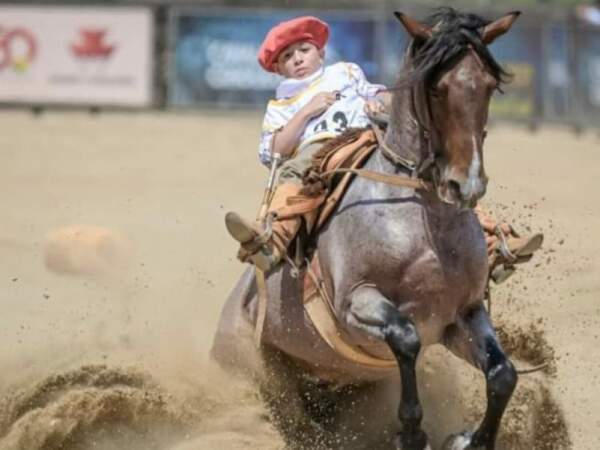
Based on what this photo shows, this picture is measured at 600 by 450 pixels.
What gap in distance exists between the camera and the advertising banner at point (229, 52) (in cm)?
1645

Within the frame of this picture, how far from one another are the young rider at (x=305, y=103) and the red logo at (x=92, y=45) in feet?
34.7

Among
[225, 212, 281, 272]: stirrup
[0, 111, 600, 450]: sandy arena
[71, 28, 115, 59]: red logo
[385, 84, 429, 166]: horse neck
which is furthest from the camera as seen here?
[71, 28, 115, 59]: red logo

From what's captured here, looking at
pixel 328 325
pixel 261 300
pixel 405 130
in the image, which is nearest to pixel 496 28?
pixel 405 130

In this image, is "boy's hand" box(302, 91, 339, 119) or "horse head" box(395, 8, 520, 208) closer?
"horse head" box(395, 8, 520, 208)

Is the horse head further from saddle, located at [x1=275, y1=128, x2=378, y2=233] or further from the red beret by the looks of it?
the red beret

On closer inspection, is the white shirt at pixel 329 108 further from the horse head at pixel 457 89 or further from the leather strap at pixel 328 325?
the horse head at pixel 457 89

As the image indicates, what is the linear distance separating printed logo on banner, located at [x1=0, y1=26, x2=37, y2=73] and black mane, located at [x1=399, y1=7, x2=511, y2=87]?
12.0 metres

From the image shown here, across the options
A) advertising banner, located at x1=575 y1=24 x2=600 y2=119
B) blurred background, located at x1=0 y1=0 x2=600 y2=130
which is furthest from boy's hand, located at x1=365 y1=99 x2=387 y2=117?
advertising banner, located at x1=575 y1=24 x2=600 y2=119

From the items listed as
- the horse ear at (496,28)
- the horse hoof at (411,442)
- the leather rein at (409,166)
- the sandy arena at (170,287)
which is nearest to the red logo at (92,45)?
the sandy arena at (170,287)

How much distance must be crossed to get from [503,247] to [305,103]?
3.49 ft

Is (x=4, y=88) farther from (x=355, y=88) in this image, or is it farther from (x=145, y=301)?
(x=355, y=88)

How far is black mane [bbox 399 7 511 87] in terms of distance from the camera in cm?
496

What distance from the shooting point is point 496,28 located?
512 cm

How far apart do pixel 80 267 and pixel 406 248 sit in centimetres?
474
